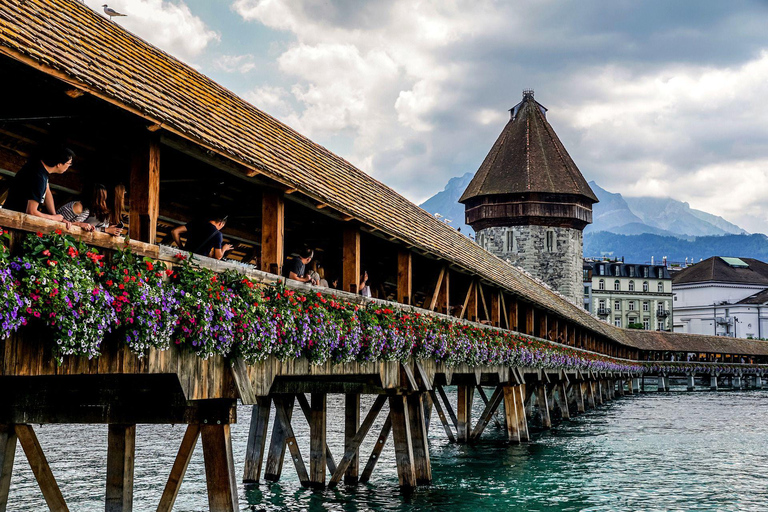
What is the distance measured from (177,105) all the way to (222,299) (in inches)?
81.6

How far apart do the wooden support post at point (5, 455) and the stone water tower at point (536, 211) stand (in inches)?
1905

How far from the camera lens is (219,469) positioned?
7.32 m

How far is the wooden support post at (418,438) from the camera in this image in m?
13.8

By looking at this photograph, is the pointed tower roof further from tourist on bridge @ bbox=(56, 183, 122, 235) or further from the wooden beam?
tourist on bridge @ bbox=(56, 183, 122, 235)

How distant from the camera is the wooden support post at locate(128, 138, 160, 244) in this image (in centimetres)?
668

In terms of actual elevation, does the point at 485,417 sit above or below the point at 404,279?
below

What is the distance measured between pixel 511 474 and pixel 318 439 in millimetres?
4617

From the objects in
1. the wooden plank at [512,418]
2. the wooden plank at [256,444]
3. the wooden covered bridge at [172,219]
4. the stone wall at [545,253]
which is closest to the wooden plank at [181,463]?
the wooden covered bridge at [172,219]

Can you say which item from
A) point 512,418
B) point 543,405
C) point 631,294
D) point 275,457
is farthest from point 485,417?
point 631,294

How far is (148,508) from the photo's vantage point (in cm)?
1251

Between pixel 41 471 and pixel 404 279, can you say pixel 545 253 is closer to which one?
pixel 404 279

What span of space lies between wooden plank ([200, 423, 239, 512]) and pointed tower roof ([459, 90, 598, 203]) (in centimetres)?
4980

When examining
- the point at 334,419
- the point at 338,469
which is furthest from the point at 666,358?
the point at 338,469

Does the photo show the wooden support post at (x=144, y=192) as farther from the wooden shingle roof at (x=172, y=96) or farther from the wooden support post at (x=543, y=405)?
the wooden support post at (x=543, y=405)
